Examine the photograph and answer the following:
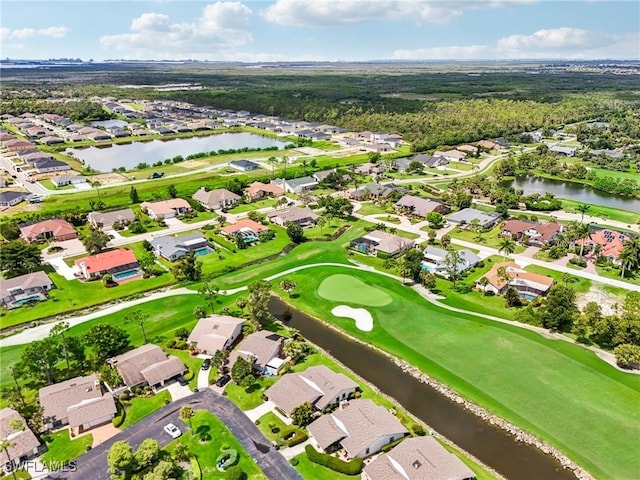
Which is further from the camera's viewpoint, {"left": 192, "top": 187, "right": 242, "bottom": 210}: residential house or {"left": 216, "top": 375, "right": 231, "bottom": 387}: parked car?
{"left": 192, "top": 187, "right": 242, "bottom": 210}: residential house

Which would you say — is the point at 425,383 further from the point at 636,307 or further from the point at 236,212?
the point at 236,212

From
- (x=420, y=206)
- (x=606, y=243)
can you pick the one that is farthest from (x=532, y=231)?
(x=420, y=206)

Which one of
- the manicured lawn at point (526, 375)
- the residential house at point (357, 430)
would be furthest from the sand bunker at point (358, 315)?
the residential house at point (357, 430)

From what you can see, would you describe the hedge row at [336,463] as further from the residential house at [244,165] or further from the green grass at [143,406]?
the residential house at [244,165]

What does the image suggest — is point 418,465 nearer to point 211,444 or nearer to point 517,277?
point 211,444

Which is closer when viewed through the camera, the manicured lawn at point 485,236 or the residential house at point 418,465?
the residential house at point 418,465

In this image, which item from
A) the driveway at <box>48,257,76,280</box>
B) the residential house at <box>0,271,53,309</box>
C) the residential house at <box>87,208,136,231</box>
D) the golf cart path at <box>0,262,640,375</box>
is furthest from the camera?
the residential house at <box>87,208,136,231</box>

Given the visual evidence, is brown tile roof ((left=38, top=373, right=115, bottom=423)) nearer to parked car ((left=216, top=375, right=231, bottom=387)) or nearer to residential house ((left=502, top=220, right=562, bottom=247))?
parked car ((left=216, top=375, right=231, bottom=387))

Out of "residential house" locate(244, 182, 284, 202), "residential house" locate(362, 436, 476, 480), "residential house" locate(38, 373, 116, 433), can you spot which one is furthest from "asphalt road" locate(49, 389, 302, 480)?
"residential house" locate(244, 182, 284, 202)
